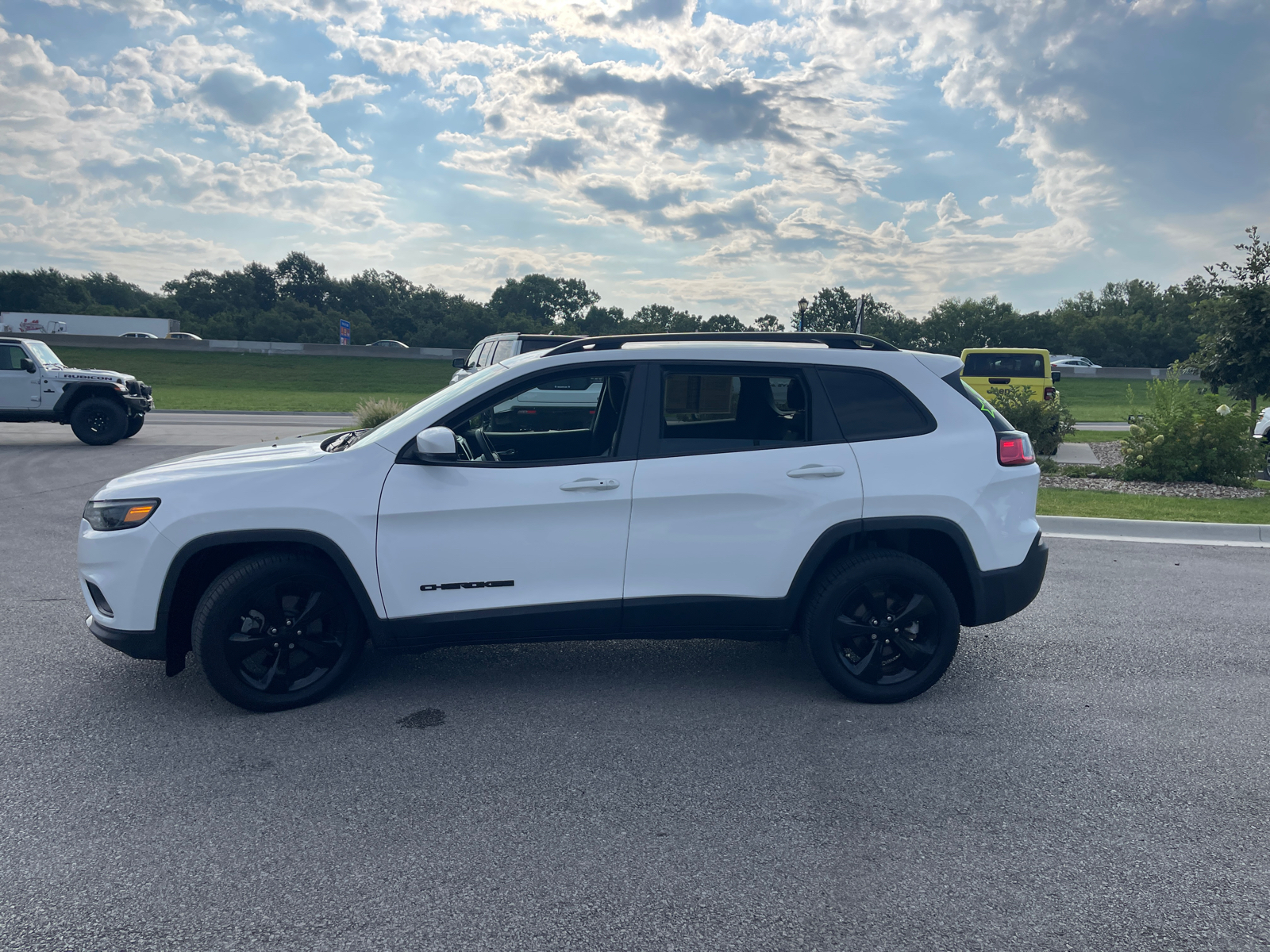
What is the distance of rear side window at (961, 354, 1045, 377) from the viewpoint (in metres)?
20.9

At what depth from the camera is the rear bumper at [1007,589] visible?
15.0ft

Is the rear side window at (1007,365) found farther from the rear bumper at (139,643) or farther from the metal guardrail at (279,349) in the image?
the metal guardrail at (279,349)

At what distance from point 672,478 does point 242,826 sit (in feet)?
7.62

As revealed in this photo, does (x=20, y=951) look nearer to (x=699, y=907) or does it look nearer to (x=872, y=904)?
(x=699, y=907)

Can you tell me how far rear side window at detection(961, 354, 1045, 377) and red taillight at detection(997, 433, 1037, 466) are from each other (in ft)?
56.5

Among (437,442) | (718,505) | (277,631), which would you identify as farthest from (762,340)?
(277,631)

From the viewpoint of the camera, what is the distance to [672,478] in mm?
4320

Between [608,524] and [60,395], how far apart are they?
1641 cm

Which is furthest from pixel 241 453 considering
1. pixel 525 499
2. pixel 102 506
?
pixel 525 499

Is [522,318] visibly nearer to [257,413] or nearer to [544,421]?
[257,413]

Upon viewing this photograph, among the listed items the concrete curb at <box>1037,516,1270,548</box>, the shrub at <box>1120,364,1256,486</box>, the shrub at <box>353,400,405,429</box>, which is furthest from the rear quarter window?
the shrub at <box>353,400,405,429</box>

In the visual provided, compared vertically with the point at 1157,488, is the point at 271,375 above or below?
below

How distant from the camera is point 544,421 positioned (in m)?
4.71

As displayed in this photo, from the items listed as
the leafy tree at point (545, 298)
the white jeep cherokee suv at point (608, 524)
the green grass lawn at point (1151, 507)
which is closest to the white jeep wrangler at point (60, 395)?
the white jeep cherokee suv at point (608, 524)
